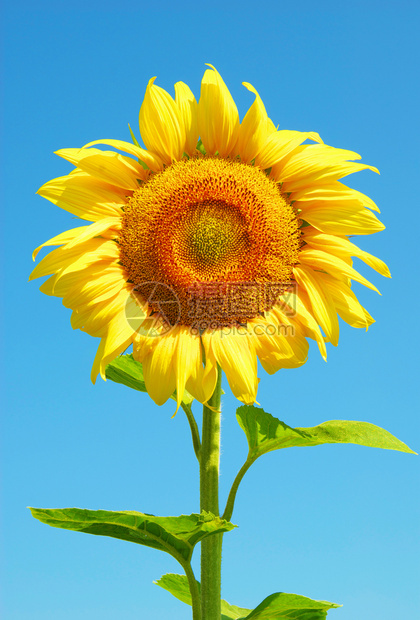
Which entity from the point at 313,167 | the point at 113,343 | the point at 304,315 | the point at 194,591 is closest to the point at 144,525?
the point at 194,591

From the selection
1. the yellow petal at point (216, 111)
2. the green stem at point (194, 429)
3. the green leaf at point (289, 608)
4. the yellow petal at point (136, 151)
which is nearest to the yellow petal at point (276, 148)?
the yellow petal at point (216, 111)

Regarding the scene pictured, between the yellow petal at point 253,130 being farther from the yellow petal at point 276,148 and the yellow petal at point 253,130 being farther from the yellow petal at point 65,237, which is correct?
the yellow petal at point 65,237

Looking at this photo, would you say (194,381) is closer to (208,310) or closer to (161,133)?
(208,310)

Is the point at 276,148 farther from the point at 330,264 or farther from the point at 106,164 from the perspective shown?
the point at 106,164

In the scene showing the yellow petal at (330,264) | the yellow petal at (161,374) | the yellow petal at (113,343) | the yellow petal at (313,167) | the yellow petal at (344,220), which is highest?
the yellow petal at (313,167)

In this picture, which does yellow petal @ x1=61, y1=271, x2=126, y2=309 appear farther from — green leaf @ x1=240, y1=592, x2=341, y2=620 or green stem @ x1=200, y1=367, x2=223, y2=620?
green leaf @ x1=240, y1=592, x2=341, y2=620

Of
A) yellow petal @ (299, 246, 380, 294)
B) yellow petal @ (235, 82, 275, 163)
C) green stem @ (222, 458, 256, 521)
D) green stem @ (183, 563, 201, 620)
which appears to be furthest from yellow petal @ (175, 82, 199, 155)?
green stem @ (183, 563, 201, 620)

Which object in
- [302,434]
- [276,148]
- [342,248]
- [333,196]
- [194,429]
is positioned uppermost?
[276,148]
